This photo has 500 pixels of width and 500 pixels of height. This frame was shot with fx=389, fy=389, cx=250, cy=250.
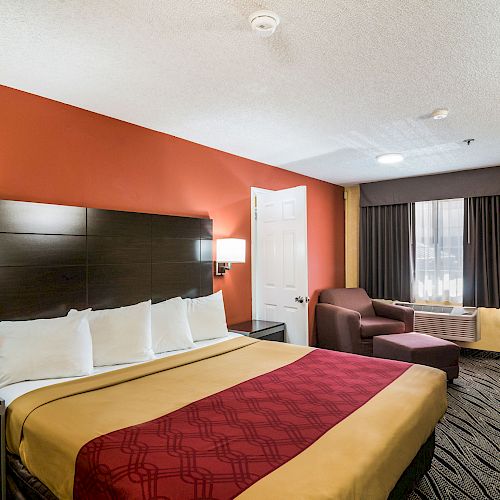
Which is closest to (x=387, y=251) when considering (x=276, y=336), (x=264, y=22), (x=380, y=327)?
(x=380, y=327)

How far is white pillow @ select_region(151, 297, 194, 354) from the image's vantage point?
2.88 metres

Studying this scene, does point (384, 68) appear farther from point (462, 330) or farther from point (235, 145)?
point (462, 330)

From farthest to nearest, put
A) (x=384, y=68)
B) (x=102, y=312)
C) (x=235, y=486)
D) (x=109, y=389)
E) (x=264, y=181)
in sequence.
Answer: (x=264, y=181) < (x=102, y=312) < (x=384, y=68) < (x=109, y=389) < (x=235, y=486)

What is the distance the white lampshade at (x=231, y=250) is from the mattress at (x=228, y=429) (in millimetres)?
1429

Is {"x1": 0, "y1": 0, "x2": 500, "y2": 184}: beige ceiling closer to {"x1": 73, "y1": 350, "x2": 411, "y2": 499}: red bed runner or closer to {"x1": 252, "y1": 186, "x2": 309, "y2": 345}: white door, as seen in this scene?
{"x1": 252, "y1": 186, "x2": 309, "y2": 345}: white door

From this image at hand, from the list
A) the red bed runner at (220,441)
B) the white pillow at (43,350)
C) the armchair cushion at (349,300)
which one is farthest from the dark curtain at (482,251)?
the white pillow at (43,350)

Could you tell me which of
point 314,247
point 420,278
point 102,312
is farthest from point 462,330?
point 102,312

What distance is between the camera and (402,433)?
1717 millimetres

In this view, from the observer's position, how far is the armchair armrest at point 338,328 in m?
4.48

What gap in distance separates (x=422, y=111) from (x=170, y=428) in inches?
111

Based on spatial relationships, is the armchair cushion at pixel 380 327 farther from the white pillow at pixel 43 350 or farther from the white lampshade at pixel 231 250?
the white pillow at pixel 43 350

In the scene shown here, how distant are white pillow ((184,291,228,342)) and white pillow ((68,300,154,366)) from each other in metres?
0.52

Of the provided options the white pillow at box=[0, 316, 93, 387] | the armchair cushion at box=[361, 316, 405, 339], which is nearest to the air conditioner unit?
the armchair cushion at box=[361, 316, 405, 339]

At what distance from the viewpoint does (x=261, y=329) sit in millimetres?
3820
